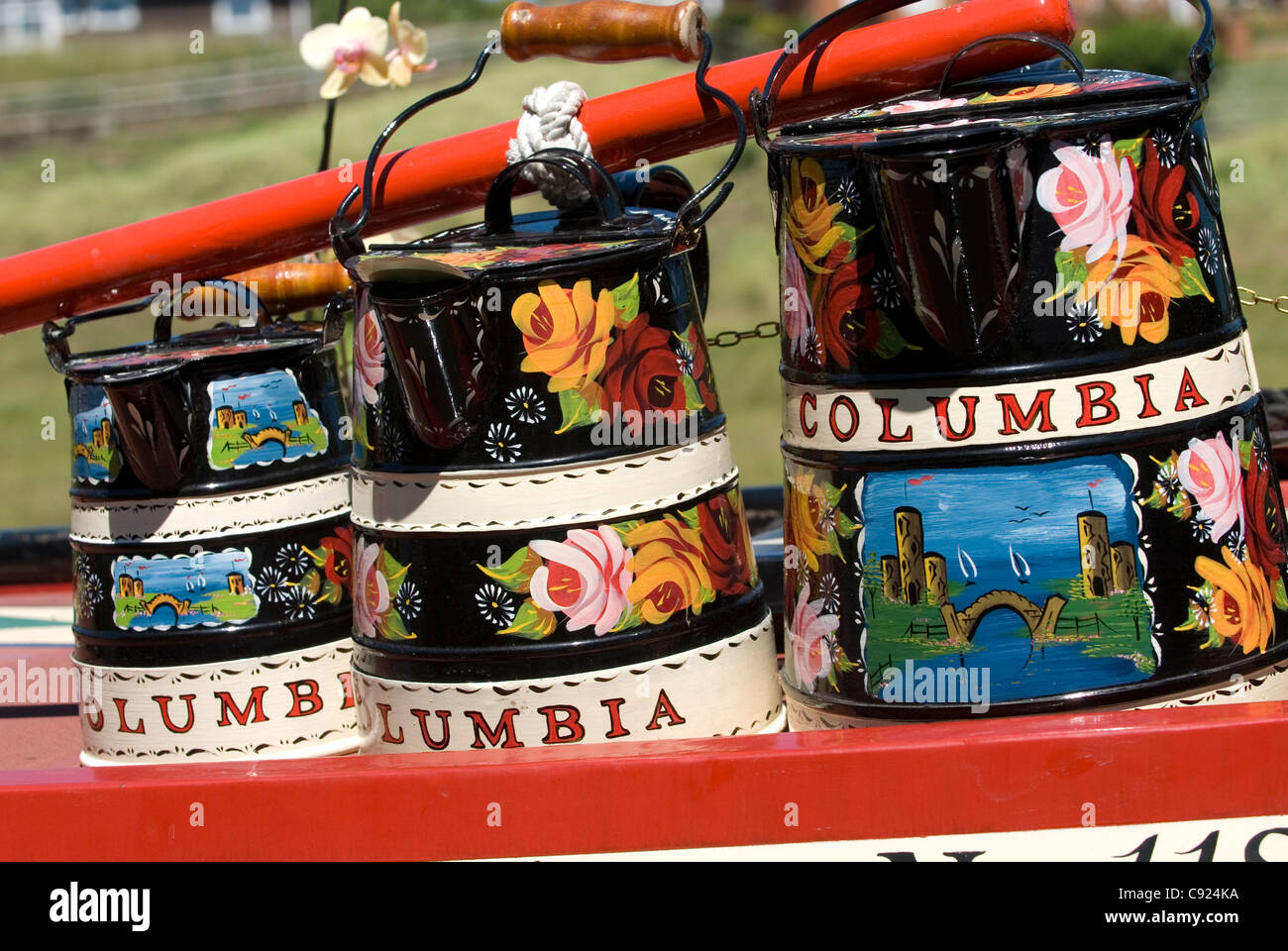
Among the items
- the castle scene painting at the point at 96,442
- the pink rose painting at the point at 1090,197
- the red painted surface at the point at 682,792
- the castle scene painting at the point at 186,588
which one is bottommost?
the red painted surface at the point at 682,792

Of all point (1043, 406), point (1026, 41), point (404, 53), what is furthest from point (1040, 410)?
point (404, 53)

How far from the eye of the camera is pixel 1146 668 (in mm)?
1327

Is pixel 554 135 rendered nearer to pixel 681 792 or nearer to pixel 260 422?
pixel 260 422

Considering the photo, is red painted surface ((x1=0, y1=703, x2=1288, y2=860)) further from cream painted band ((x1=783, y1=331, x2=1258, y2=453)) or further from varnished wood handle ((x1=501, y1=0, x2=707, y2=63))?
varnished wood handle ((x1=501, y1=0, x2=707, y2=63))

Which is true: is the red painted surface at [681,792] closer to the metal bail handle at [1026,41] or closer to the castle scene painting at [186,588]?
the castle scene painting at [186,588]

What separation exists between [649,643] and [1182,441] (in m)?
0.50

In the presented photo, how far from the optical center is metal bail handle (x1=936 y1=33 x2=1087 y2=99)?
4.58 ft

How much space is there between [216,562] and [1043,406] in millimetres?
941

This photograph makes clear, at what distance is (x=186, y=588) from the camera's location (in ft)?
5.80

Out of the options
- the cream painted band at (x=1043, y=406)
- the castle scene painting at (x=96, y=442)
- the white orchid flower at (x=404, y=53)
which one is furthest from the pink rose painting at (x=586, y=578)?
the white orchid flower at (x=404, y=53)

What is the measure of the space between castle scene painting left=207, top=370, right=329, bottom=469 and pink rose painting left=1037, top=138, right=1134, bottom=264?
0.90 m

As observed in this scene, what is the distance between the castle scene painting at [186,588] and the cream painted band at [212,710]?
2.2 inches

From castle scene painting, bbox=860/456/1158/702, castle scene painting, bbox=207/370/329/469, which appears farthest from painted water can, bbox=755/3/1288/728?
castle scene painting, bbox=207/370/329/469

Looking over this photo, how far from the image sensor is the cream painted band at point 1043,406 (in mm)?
1298
